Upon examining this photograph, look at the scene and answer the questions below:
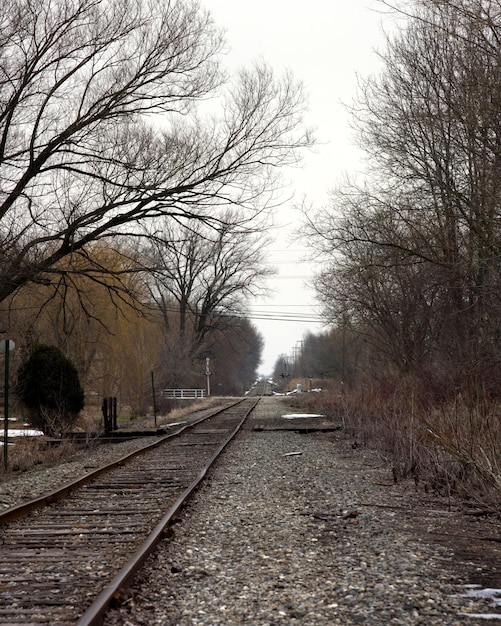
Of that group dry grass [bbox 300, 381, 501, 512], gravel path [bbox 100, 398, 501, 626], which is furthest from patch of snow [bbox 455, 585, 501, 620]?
dry grass [bbox 300, 381, 501, 512]

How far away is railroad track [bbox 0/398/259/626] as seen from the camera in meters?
4.82

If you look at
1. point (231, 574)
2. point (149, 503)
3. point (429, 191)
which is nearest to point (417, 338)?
point (429, 191)

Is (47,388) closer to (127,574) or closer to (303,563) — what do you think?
(303,563)

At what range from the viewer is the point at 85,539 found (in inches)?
273

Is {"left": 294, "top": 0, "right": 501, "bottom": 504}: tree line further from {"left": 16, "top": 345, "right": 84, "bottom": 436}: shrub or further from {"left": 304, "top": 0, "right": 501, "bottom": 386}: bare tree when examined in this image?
{"left": 16, "top": 345, "right": 84, "bottom": 436}: shrub

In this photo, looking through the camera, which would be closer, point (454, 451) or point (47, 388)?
point (454, 451)

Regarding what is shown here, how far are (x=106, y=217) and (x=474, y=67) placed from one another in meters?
9.40

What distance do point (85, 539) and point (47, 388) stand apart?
52.0ft

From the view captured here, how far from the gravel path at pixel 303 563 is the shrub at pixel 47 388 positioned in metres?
12.5

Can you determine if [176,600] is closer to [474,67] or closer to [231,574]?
[231,574]

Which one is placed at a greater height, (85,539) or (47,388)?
(47,388)

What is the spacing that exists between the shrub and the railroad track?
1007 cm

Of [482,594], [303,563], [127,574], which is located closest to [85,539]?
[127,574]

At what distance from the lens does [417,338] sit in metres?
27.2
